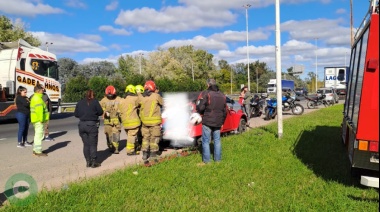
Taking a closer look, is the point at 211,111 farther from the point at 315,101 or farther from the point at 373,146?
the point at 315,101

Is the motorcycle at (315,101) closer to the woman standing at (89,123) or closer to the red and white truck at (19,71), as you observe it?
the red and white truck at (19,71)

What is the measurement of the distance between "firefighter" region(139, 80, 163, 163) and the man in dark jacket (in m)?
1.09

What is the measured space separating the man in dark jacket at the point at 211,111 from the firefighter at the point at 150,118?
109cm

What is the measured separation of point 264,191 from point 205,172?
1.48m

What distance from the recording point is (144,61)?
8331cm

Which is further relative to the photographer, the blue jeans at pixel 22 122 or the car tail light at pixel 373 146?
the blue jeans at pixel 22 122

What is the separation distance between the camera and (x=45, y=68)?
65.0 ft

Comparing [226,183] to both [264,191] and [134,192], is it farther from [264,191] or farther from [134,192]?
[134,192]

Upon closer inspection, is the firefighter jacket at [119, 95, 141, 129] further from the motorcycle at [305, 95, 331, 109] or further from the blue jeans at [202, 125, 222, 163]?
the motorcycle at [305, 95, 331, 109]

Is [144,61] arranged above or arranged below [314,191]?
above

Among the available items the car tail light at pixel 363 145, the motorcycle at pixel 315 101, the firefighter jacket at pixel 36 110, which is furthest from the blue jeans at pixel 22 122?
the motorcycle at pixel 315 101

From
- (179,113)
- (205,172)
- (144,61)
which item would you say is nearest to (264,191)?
(205,172)

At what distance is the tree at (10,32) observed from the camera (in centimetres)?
3659

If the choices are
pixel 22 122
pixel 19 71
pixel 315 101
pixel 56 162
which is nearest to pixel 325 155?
pixel 56 162
